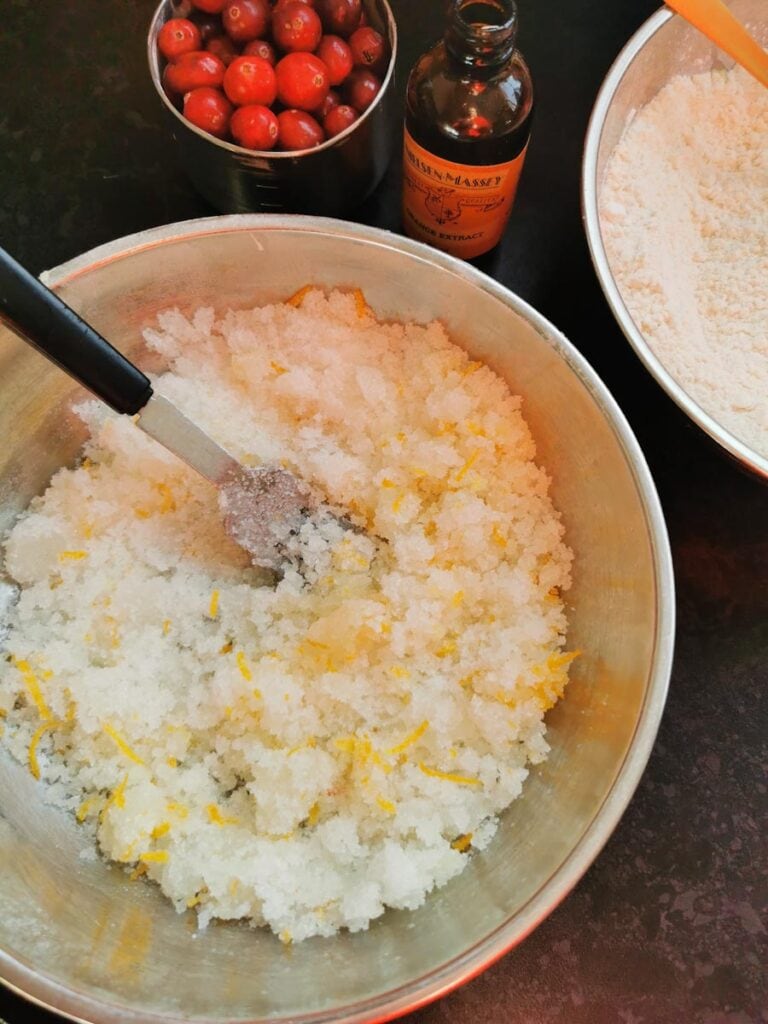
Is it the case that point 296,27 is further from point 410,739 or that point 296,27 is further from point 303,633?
point 410,739

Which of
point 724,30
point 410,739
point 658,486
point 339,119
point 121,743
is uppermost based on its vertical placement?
point 339,119

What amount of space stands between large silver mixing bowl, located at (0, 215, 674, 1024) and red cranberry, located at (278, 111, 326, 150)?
119 mm

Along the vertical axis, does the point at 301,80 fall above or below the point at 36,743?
above

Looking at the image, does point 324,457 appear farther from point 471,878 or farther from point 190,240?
point 471,878

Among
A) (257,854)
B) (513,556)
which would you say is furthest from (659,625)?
(257,854)

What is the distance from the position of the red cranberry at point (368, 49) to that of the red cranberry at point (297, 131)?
0.12 meters

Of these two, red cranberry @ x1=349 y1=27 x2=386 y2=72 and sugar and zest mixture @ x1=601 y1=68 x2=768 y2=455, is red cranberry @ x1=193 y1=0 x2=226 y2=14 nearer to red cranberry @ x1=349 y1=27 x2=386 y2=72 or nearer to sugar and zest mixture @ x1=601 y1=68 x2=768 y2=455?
red cranberry @ x1=349 y1=27 x2=386 y2=72

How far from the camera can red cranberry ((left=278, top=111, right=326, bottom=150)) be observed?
0.97 m

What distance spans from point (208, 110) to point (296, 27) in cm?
15

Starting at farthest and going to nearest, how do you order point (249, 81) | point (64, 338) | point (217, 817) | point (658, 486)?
point (658, 486) < point (249, 81) < point (217, 817) < point (64, 338)

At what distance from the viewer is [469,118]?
926mm

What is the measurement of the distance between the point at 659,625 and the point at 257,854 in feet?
1.59

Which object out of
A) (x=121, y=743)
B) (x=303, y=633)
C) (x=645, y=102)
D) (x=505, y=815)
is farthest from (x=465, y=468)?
(x=645, y=102)

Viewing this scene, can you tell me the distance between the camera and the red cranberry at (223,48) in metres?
1.01
